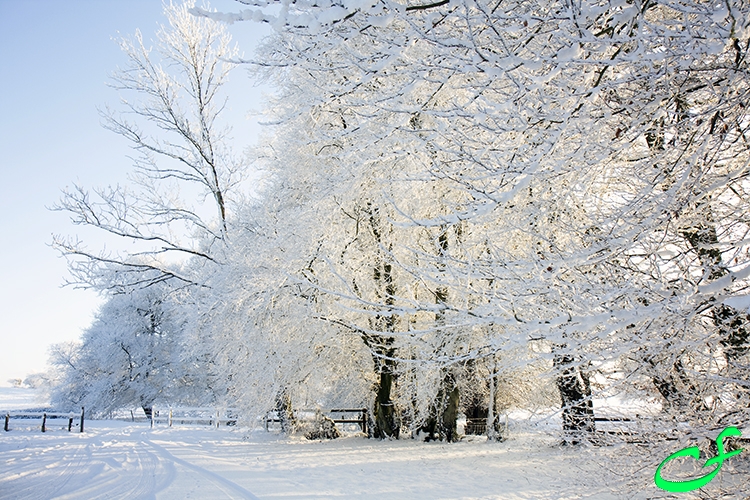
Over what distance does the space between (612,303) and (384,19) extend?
1.83m

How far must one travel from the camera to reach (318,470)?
7695 mm

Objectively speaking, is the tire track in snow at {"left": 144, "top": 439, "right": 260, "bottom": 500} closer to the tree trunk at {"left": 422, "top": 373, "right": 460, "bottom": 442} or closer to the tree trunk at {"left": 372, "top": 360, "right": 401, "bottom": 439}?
the tree trunk at {"left": 372, "top": 360, "right": 401, "bottom": 439}

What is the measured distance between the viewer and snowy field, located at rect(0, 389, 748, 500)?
4.70 meters

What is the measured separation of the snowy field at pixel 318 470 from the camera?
15.4 feet

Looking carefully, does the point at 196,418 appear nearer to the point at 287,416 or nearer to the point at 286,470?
the point at 287,416

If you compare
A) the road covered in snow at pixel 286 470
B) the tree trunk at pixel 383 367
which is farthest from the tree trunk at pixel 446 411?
the tree trunk at pixel 383 367

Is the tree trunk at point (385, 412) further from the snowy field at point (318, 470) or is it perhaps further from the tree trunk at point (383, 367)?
the snowy field at point (318, 470)

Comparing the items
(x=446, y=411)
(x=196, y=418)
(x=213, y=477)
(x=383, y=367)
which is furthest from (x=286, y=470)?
(x=196, y=418)

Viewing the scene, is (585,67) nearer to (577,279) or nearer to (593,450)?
(577,279)

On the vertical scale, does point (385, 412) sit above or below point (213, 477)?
above

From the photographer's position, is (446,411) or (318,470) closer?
→ (318,470)

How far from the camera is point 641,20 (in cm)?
195

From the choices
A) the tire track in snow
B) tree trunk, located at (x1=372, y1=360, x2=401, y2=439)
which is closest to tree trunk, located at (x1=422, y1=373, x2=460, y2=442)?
tree trunk, located at (x1=372, y1=360, x2=401, y2=439)

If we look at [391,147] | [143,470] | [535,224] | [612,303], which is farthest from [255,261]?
[612,303]
